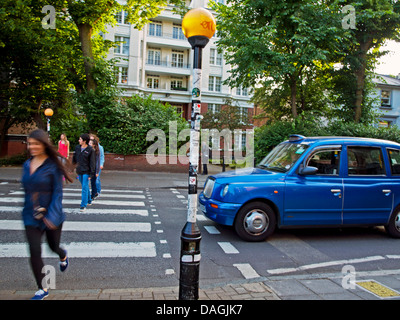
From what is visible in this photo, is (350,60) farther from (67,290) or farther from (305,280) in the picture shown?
(67,290)

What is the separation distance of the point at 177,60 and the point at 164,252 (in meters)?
39.1

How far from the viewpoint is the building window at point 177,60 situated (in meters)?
41.8

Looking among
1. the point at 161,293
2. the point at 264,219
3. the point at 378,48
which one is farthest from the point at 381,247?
the point at 378,48

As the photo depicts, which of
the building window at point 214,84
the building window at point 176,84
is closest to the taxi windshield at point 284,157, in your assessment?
the building window at point 214,84

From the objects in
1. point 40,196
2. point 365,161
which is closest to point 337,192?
point 365,161

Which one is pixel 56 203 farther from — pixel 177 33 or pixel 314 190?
pixel 177 33

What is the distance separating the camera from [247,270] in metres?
5.08

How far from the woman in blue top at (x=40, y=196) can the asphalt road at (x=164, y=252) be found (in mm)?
754

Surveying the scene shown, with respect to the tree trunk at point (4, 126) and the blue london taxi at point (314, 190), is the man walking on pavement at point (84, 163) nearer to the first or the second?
the blue london taxi at point (314, 190)

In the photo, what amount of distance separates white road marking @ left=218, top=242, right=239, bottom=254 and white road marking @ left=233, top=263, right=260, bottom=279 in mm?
589

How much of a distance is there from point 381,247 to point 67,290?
19.2ft

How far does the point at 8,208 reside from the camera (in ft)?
27.3

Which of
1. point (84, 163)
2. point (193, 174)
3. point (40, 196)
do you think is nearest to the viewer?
point (193, 174)

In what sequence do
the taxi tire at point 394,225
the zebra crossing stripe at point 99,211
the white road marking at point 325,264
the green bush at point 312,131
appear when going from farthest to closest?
the green bush at point 312,131
the zebra crossing stripe at point 99,211
the taxi tire at point 394,225
the white road marking at point 325,264
